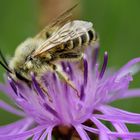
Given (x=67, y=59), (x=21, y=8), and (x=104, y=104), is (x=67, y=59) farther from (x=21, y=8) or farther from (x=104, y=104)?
(x=21, y=8)

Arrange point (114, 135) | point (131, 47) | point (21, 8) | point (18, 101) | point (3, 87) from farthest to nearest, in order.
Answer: point (21, 8) < point (131, 47) < point (3, 87) < point (18, 101) < point (114, 135)

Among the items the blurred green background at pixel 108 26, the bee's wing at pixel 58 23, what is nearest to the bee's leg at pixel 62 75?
the bee's wing at pixel 58 23

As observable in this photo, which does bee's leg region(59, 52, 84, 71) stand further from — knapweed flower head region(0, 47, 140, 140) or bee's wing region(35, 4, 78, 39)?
bee's wing region(35, 4, 78, 39)

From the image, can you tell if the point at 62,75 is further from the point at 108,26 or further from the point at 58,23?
the point at 108,26

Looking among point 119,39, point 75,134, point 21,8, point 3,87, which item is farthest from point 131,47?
point 75,134

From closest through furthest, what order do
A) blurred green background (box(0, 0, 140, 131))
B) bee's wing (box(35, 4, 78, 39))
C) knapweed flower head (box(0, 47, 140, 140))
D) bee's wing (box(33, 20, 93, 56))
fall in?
1. knapweed flower head (box(0, 47, 140, 140))
2. bee's wing (box(33, 20, 93, 56))
3. bee's wing (box(35, 4, 78, 39))
4. blurred green background (box(0, 0, 140, 131))

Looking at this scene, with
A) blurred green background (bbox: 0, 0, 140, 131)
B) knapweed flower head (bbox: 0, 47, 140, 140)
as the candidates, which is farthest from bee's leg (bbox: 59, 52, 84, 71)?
blurred green background (bbox: 0, 0, 140, 131)
